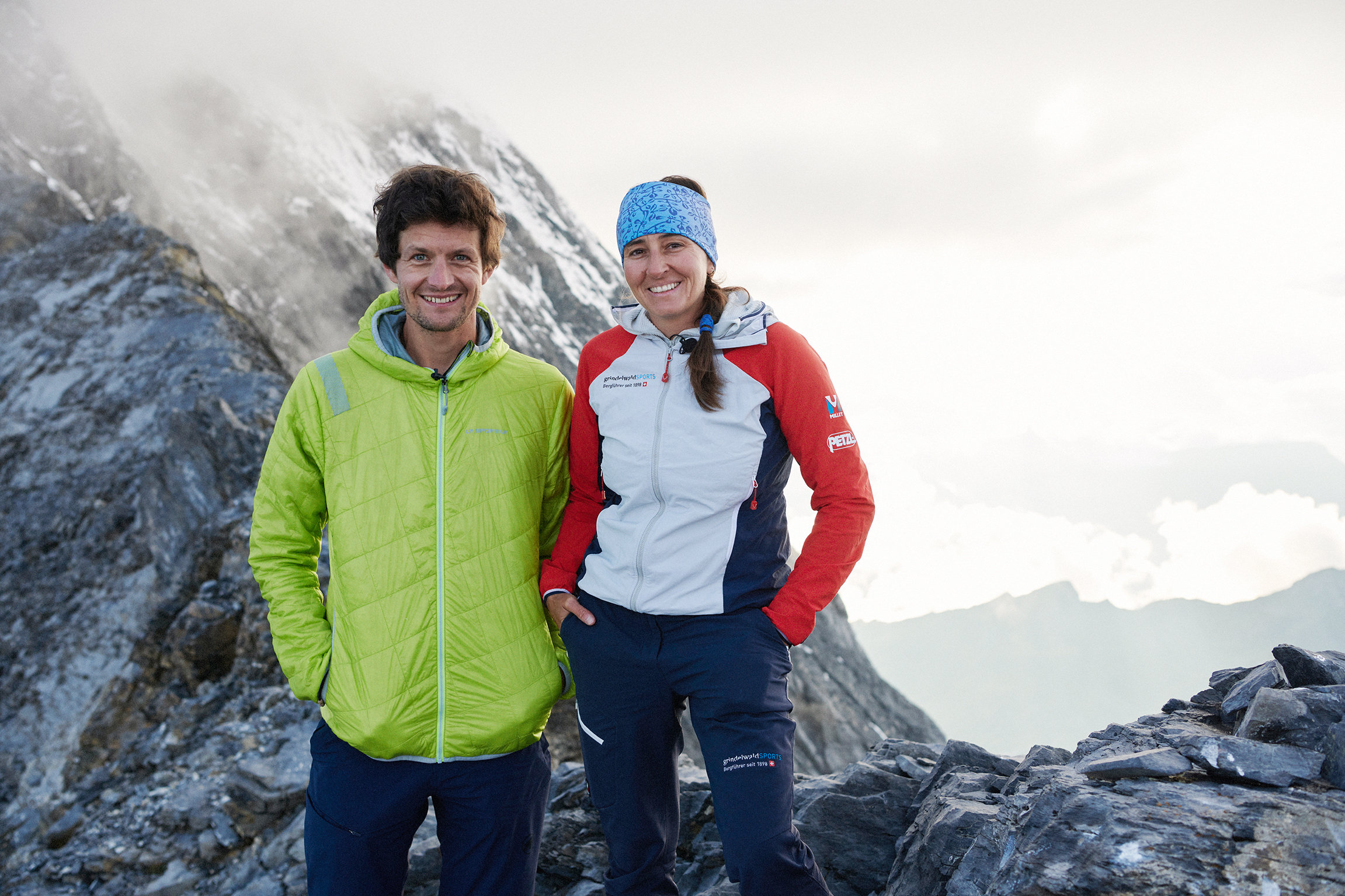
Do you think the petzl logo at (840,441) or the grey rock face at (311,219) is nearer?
the petzl logo at (840,441)

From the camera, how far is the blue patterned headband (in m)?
3.62

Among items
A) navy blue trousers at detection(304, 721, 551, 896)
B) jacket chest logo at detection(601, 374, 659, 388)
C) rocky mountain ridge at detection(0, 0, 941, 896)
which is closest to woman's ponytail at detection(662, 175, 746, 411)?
jacket chest logo at detection(601, 374, 659, 388)

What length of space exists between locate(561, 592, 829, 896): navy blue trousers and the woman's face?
1.42m

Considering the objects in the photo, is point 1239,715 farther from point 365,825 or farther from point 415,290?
point 415,290

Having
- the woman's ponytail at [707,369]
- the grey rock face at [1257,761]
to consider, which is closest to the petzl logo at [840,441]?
the woman's ponytail at [707,369]

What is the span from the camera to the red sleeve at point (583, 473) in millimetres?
3662

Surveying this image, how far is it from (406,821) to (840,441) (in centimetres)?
261

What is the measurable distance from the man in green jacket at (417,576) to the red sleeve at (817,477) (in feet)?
4.06

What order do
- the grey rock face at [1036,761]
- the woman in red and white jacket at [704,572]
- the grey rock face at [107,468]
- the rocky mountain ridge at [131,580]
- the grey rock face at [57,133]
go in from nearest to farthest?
the woman in red and white jacket at [704,572] < the grey rock face at [1036,761] < the rocky mountain ridge at [131,580] < the grey rock face at [107,468] < the grey rock face at [57,133]

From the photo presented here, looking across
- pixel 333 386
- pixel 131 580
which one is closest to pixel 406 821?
pixel 333 386

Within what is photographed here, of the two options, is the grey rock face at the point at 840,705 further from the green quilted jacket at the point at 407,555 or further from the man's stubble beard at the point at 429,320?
the man's stubble beard at the point at 429,320

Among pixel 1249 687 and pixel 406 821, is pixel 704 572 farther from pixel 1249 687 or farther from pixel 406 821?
pixel 1249 687

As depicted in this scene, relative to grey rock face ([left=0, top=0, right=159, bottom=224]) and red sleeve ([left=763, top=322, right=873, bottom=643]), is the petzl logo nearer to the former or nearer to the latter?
red sleeve ([left=763, top=322, right=873, bottom=643])

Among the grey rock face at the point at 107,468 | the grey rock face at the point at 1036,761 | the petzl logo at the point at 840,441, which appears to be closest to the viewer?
the petzl logo at the point at 840,441
